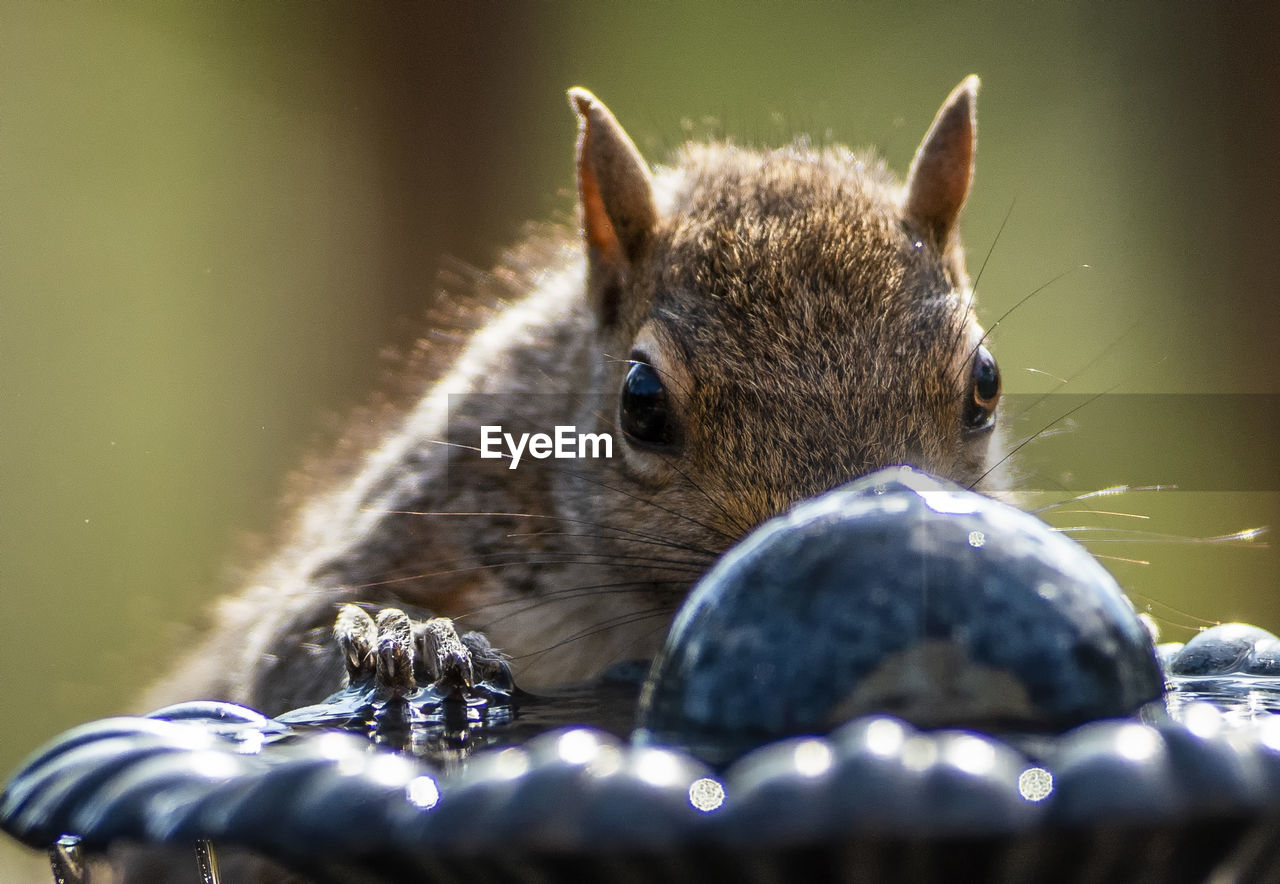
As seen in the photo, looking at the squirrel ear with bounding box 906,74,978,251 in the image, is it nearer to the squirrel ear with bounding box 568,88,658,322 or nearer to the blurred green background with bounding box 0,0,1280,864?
the squirrel ear with bounding box 568,88,658,322

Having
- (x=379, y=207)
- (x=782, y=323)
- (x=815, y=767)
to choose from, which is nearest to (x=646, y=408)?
(x=782, y=323)

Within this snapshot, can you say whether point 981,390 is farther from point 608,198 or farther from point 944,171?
point 608,198

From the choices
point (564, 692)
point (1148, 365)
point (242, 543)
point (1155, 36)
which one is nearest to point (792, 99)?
point (1155, 36)

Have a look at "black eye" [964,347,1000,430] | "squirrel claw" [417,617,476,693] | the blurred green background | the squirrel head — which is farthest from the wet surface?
the blurred green background

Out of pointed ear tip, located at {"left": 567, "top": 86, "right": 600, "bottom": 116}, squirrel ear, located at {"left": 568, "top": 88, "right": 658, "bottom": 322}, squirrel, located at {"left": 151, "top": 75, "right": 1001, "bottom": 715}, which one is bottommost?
squirrel, located at {"left": 151, "top": 75, "right": 1001, "bottom": 715}

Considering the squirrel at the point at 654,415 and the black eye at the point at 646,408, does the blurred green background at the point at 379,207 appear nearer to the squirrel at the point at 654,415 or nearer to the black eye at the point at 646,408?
the squirrel at the point at 654,415

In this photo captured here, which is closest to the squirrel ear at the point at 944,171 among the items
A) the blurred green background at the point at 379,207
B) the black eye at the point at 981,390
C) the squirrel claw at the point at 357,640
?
the black eye at the point at 981,390
